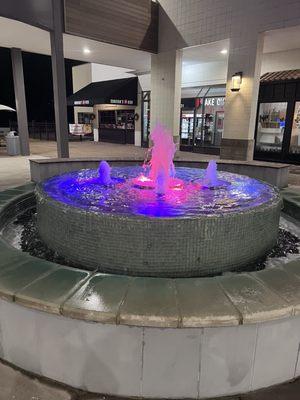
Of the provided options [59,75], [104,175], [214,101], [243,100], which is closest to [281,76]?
[243,100]

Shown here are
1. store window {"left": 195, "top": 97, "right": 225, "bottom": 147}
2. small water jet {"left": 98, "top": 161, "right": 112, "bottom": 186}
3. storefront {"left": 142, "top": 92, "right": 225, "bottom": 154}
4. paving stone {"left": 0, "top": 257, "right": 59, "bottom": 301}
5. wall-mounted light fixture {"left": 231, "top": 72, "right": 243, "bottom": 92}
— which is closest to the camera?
paving stone {"left": 0, "top": 257, "right": 59, "bottom": 301}

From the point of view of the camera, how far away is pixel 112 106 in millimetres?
23203

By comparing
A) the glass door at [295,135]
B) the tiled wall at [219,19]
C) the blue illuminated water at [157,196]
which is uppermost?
the tiled wall at [219,19]

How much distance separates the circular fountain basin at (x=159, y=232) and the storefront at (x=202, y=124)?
12474mm

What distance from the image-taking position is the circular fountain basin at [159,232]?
2852mm

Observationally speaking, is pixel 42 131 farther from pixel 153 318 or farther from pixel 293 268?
pixel 153 318

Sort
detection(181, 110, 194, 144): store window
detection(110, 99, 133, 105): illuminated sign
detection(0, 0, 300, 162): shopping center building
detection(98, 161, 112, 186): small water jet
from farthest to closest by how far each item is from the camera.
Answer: detection(110, 99, 133, 105): illuminated sign → detection(181, 110, 194, 144): store window → detection(0, 0, 300, 162): shopping center building → detection(98, 161, 112, 186): small water jet

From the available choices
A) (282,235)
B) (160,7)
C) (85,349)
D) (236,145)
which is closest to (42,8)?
(160,7)

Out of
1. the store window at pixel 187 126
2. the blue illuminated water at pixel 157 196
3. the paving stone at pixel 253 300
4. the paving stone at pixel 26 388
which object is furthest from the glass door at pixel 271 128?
the paving stone at pixel 26 388

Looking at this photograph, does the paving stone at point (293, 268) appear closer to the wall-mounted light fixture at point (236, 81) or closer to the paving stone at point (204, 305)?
the paving stone at point (204, 305)

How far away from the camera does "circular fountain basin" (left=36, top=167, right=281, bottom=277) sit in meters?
2.85

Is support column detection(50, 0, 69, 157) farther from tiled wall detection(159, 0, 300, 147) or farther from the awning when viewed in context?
the awning

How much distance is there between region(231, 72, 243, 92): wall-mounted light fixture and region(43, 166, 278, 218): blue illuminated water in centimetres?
600

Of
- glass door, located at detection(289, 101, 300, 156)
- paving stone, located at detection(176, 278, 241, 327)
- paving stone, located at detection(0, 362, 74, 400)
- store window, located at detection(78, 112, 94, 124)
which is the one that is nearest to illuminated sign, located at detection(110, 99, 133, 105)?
store window, located at detection(78, 112, 94, 124)
